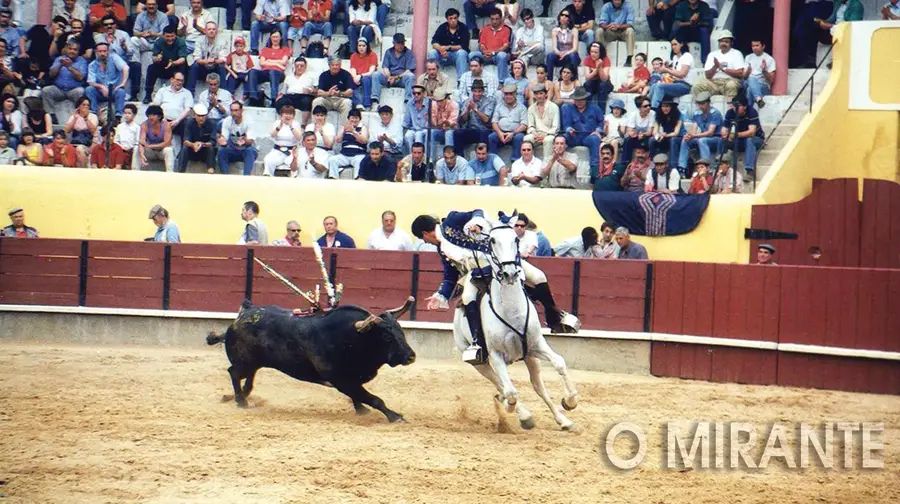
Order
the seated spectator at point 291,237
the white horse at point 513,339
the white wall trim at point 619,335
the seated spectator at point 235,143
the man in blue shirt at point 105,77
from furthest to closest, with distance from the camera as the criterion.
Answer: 1. the man in blue shirt at point 105,77
2. the seated spectator at point 235,143
3. the seated spectator at point 291,237
4. the white wall trim at point 619,335
5. the white horse at point 513,339

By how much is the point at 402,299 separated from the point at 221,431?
16.9ft

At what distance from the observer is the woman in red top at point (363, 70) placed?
15953 mm

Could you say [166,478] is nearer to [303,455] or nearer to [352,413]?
[303,455]

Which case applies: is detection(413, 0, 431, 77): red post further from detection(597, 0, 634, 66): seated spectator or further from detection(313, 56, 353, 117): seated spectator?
detection(597, 0, 634, 66): seated spectator

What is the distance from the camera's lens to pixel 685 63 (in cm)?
1529

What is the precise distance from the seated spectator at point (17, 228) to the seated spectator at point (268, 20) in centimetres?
410

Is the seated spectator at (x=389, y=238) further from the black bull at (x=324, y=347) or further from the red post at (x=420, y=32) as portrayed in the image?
the black bull at (x=324, y=347)

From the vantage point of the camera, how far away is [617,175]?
14.1m

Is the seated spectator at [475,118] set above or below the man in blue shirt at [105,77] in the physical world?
below

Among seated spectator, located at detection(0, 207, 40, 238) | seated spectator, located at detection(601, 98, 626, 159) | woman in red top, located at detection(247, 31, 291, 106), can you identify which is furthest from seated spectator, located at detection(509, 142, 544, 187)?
seated spectator, located at detection(0, 207, 40, 238)

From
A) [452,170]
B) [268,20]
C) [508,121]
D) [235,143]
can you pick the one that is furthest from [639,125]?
[268,20]

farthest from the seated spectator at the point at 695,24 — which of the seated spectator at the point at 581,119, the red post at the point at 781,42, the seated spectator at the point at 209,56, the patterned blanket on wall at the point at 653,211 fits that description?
the seated spectator at the point at 209,56

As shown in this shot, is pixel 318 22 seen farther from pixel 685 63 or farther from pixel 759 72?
pixel 759 72

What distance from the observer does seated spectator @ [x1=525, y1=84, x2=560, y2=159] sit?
14844 mm
